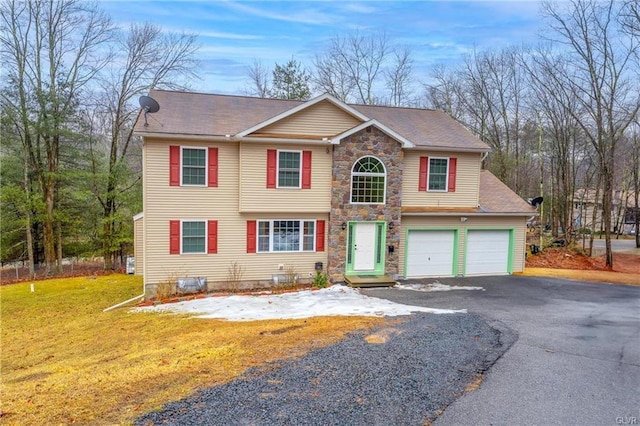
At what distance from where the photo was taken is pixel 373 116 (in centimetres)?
1622

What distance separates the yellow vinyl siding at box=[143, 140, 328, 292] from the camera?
12305 mm

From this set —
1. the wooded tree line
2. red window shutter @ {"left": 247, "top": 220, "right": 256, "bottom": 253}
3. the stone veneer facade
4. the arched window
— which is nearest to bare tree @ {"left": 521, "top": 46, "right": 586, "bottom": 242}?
the wooded tree line

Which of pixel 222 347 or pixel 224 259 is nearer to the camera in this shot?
pixel 222 347

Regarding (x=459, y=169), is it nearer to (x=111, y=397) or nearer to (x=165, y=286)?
(x=165, y=286)

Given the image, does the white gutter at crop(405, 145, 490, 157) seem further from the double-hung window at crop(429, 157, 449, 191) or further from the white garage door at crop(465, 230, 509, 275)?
the white garage door at crop(465, 230, 509, 275)

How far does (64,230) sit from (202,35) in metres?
14.0

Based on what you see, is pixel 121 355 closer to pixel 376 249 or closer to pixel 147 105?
Answer: pixel 147 105

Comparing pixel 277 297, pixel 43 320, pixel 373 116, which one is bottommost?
pixel 43 320

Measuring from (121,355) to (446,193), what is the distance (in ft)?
39.1

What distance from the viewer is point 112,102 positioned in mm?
22531

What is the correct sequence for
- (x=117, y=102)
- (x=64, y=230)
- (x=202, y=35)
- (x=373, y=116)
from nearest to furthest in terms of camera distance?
(x=373, y=116) < (x=64, y=230) < (x=117, y=102) < (x=202, y=35)

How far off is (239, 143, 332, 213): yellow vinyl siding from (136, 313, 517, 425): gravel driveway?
6391mm

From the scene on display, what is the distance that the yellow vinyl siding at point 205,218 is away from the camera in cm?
1230

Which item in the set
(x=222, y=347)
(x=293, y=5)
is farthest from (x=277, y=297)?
(x=293, y=5)
